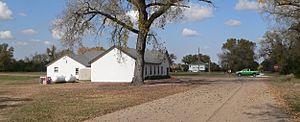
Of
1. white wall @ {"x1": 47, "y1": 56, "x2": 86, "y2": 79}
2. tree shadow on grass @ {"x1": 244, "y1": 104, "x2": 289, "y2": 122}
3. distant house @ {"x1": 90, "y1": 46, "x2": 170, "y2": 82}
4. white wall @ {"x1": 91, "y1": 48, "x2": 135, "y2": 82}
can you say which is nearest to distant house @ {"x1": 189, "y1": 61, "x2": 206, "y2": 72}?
white wall @ {"x1": 47, "y1": 56, "x2": 86, "y2": 79}

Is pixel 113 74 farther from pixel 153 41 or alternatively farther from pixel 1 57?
pixel 1 57

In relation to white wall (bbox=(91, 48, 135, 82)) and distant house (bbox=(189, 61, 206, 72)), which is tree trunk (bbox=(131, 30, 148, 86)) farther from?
distant house (bbox=(189, 61, 206, 72))

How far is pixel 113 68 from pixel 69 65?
11230 millimetres

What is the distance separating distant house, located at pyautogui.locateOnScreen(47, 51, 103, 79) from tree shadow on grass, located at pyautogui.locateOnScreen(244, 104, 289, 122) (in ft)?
156

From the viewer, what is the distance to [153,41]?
40094 millimetres

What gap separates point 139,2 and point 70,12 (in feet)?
20.2

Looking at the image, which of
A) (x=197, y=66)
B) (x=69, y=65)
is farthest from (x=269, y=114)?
(x=197, y=66)

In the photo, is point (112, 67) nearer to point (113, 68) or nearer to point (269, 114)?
point (113, 68)

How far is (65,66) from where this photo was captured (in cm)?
6556

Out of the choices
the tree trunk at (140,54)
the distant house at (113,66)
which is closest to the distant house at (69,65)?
the distant house at (113,66)

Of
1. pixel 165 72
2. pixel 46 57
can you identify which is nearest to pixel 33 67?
pixel 46 57

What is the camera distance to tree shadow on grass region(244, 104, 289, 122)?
1416 cm

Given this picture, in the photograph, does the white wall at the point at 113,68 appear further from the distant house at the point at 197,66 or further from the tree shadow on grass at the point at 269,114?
the distant house at the point at 197,66

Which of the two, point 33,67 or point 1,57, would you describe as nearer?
point 1,57
